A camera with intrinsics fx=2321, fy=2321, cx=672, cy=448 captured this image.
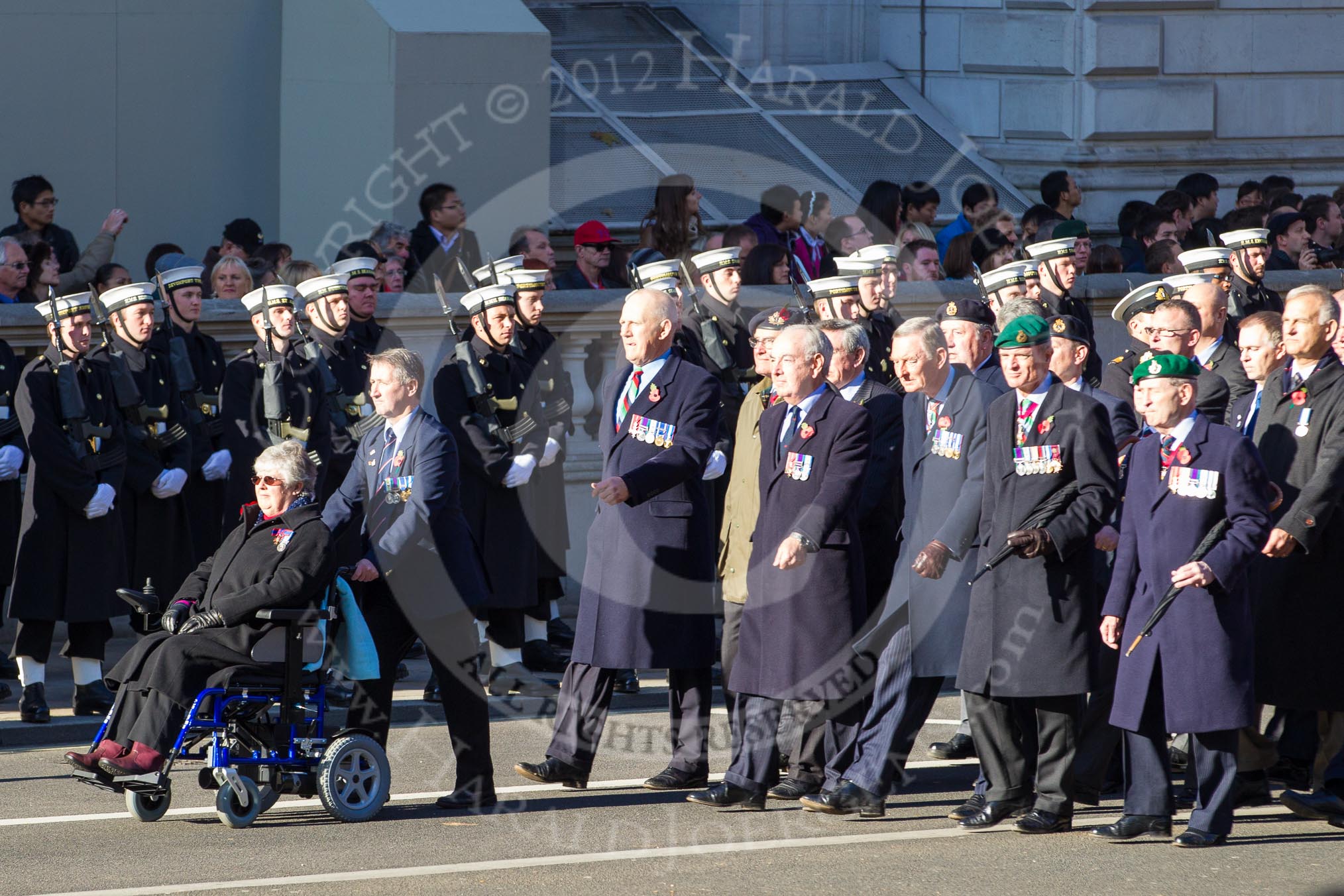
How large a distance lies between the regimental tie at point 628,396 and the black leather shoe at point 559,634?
3.03 m

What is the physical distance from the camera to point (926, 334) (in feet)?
29.5

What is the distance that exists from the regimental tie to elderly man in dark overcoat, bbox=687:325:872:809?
658mm

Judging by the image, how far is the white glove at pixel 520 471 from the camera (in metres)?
11.3

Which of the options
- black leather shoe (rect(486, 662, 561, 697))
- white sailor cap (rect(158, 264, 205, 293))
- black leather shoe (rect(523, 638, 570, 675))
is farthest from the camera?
black leather shoe (rect(523, 638, 570, 675))

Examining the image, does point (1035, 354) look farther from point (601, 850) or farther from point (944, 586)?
point (601, 850)

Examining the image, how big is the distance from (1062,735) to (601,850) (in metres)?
1.72

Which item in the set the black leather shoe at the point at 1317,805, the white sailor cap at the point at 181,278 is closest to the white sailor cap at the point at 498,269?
the white sailor cap at the point at 181,278

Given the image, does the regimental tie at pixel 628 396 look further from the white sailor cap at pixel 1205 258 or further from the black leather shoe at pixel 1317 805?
the white sailor cap at pixel 1205 258

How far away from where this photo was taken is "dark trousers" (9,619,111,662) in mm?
10406

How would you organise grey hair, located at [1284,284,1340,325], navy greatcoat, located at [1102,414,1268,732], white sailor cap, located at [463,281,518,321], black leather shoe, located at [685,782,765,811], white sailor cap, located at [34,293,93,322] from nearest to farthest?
navy greatcoat, located at [1102,414,1268,732] < black leather shoe, located at [685,782,765,811] < grey hair, located at [1284,284,1340,325] < white sailor cap, located at [34,293,93,322] < white sailor cap, located at [463,281,518,321]

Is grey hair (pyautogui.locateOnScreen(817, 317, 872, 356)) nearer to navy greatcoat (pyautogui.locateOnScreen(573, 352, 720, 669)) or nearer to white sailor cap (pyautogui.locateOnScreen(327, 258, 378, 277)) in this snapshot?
navy greatcoat (pyautogui.locateOnScreen(573, 352, 720, 669))

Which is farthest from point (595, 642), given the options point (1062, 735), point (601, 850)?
point (1062, 735)

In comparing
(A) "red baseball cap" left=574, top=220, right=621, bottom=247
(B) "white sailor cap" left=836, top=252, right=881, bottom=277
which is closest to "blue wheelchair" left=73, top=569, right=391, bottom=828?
(B) "white sailor cap" left=836, top=252, right=881, bottom=277

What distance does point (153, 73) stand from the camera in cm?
1648
